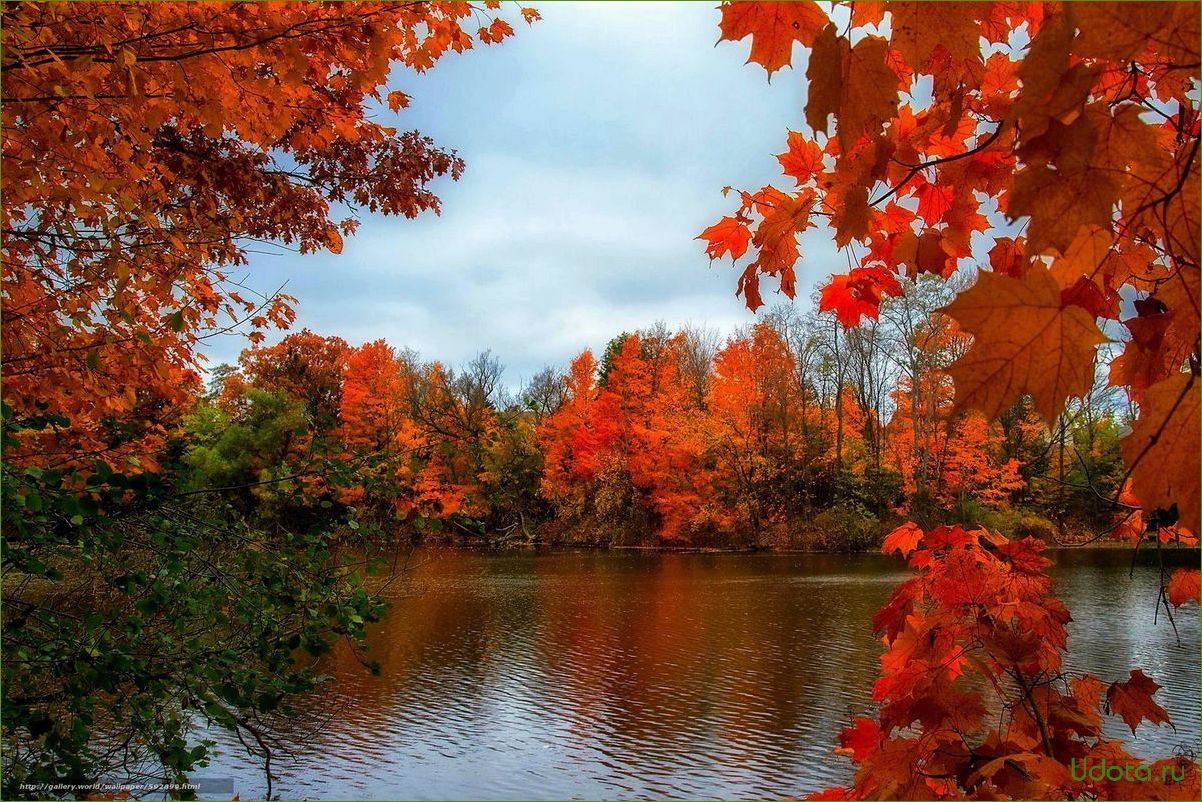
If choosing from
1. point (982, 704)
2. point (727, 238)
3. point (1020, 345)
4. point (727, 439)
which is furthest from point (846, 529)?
point (1020, 345)

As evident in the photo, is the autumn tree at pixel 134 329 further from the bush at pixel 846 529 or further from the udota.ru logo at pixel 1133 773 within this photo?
the bush at pixel 846 529

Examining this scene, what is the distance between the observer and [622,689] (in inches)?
333

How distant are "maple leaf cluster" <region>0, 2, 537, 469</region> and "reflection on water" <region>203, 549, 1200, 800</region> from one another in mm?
2999

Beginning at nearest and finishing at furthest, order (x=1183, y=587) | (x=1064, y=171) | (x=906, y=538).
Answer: (x=1064, y=171), (x=1183, y=587), (x=906, y=538)

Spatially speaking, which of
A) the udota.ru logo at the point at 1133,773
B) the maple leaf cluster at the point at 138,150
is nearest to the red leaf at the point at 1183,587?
the udota.ru logo at the point at 1133,773

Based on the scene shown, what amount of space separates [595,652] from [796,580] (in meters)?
7.61

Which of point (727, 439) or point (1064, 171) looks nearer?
point (1064, 171)

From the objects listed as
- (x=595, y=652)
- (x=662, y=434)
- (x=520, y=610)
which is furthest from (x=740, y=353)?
(x=595, y=652)

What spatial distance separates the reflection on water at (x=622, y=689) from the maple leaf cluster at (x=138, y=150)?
3.00 metres

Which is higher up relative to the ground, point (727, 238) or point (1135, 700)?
point (727, 238)

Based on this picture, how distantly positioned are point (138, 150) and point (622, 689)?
25.0 feet

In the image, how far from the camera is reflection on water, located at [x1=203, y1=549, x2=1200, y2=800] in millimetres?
6070

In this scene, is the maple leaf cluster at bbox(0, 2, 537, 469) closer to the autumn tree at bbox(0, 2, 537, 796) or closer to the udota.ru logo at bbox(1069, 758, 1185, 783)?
the autumn tree at bbox(0, 2, 537, 796)

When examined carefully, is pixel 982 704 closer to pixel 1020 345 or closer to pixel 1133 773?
pixel 1133 773
